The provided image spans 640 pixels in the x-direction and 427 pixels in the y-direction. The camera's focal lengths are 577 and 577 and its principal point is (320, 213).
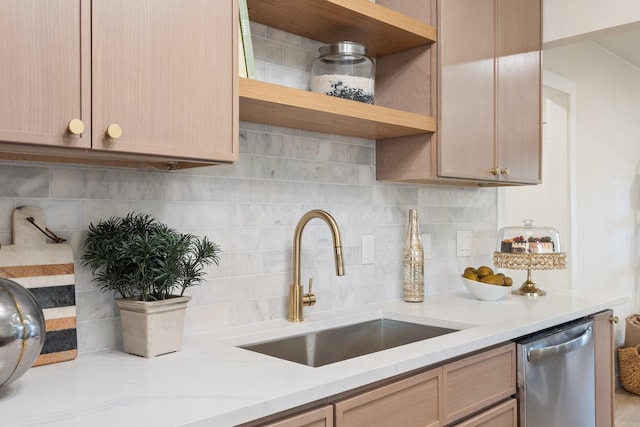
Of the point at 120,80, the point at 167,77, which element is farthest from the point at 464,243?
the point at 120,80

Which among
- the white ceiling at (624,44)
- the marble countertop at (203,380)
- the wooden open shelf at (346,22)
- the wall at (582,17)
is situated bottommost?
the marble countertop at (203,380)

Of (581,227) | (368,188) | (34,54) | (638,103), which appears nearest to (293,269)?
(368,188)

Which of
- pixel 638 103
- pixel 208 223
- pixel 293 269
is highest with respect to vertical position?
pixel 638 103

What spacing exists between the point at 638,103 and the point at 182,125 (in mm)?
4790

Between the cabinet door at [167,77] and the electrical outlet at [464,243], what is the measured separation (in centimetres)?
165

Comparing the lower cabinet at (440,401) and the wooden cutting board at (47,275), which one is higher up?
the wooden cutting board at (47,275)

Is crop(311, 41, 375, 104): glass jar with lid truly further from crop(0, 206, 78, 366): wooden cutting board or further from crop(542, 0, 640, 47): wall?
crop(542, 0, 640, 47): wall

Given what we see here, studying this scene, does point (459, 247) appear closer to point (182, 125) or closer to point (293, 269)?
point (293, 269)

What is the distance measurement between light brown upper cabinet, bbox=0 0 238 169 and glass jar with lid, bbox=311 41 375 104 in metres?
0.54

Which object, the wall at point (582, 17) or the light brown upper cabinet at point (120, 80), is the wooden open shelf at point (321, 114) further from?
the wall at point (582, 17)

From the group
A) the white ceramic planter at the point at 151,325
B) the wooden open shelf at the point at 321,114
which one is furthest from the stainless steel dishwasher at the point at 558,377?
the white ceramic planter at the point at 151,325

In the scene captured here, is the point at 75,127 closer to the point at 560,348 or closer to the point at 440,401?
the point at 440,401

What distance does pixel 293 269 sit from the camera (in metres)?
1.97

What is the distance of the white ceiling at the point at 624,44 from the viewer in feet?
13.0
